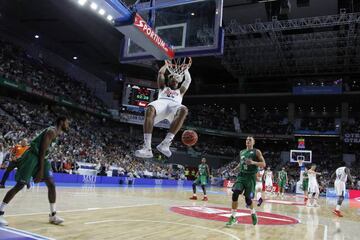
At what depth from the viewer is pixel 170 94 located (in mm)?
4707

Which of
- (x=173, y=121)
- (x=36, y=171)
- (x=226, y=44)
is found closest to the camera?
(x=173, y=121)

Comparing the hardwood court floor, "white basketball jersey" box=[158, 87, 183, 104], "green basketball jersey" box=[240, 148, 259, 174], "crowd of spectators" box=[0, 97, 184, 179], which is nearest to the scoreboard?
"crowd of spectators" box=[0, 97, 184, 179]

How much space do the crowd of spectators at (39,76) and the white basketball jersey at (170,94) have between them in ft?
74.7

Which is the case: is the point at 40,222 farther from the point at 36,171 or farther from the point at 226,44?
the point at 226,44

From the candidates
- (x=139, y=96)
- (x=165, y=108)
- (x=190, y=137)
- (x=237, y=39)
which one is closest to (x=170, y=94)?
(x=165, y=108)

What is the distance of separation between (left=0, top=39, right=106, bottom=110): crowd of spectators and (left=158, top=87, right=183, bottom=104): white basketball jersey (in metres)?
22.8

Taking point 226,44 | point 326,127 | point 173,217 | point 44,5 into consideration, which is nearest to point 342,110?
point 326,127

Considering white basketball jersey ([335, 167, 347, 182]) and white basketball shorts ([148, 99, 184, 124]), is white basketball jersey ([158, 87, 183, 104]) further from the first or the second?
white basketball jersey ([335, 167, 347, 182])

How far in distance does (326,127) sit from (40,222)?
38969 mm

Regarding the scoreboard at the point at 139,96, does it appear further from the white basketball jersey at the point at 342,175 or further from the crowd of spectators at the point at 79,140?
the white basketball jersey at the point at 342,175

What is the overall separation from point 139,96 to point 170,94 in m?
24.6

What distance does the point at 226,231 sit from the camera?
25.1 ft

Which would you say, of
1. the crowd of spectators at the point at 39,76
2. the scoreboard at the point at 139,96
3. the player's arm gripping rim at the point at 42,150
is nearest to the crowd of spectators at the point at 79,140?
the crowd of spectators at the point at 39,76

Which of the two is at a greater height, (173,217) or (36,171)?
(36,171)
